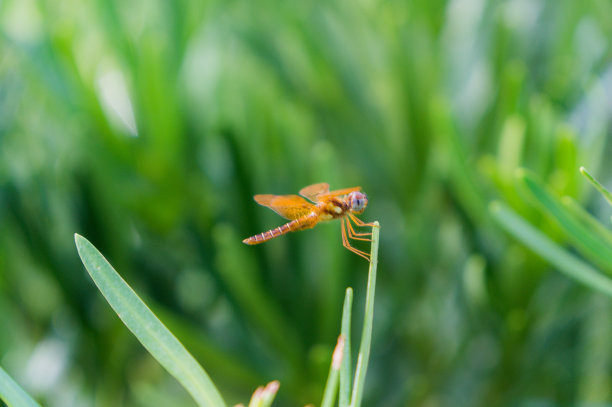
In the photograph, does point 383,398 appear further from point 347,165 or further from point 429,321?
point 347,165

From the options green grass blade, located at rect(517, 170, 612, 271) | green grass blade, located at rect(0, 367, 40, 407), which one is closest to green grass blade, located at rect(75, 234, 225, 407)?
green grass blade, located at rect(0, 367, 40, 407)

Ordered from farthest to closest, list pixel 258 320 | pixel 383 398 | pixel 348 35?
pixel 348 35
pixel 383 398
pixel 258 320

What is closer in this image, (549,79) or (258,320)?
(258,320)

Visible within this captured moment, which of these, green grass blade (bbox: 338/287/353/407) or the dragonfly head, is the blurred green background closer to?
the dragonfly head

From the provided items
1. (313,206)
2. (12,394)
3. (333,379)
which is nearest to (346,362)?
(333,379)

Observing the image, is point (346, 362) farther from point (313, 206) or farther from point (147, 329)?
point (313, 206)

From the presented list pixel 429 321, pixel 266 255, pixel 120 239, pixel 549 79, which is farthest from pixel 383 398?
pixel 549 79
